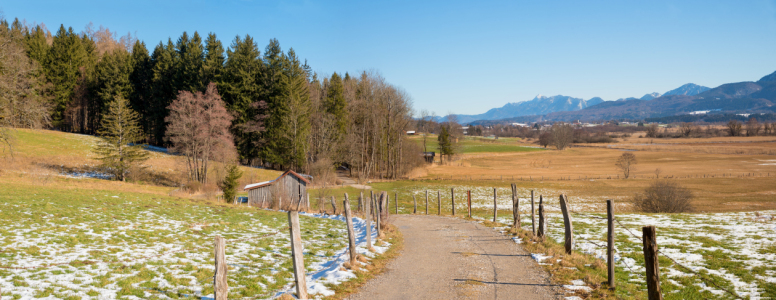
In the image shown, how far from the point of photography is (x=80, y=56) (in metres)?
70.8

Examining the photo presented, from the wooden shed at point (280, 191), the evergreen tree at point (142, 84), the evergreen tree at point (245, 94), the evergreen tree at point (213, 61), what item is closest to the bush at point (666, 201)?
the wooden shed at point (280, 191)

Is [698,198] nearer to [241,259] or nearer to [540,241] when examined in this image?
[540,241]

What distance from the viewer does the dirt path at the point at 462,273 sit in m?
8.55

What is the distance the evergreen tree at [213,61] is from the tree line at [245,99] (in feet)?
0.50

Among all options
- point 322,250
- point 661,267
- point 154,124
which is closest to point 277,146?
point 154,124

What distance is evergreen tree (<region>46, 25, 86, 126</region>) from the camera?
2608 inches

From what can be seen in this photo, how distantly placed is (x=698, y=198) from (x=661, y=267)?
1737 inches

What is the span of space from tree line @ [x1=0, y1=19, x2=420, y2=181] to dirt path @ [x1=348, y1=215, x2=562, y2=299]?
35841mm

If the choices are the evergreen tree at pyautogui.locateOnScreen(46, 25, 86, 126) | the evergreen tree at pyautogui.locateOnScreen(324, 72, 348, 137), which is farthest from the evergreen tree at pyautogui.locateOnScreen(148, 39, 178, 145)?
the evergreen tree at pyautogui.locateOnScreen(324, 72, 348, 137)

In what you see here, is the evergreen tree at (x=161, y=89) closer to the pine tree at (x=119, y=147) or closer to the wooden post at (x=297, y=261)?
the pine tree at (x=119, y=147)

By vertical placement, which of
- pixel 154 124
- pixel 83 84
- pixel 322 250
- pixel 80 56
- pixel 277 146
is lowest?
pixel 322 250

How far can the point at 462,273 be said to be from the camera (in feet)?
33.3

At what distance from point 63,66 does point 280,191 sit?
197 ft

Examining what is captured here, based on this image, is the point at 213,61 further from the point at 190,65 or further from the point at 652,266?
the point at 652,266
